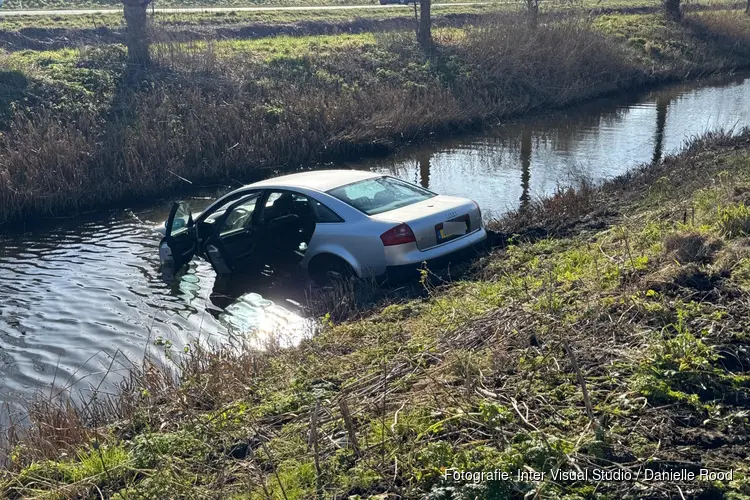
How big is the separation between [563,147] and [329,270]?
37.1 feet

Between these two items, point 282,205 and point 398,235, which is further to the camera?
point 282,205

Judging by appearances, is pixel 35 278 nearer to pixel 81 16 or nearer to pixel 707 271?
pixel 707 271

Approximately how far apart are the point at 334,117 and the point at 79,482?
15265 mm

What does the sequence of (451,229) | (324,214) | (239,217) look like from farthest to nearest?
1. (239,217)
2. (324,214)
3. (451,229)

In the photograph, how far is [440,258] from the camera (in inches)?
329

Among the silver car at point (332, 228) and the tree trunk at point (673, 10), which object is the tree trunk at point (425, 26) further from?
the silver car at point (332, 228)

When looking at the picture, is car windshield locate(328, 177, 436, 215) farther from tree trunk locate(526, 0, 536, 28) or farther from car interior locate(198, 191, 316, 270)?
tree trunk locate(526, 0, 536, 28)

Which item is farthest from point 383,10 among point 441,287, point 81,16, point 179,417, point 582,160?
point 179,417

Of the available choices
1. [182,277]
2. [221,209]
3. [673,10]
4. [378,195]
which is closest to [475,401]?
[378,195]

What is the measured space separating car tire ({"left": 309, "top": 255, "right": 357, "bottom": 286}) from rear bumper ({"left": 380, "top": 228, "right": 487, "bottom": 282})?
1.82 ft

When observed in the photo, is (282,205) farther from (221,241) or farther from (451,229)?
(451,229)

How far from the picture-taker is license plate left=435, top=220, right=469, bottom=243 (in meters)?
8.38

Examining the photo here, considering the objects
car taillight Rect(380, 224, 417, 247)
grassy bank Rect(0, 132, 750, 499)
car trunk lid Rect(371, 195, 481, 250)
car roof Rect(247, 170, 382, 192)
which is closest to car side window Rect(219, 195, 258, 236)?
car roof Rect(247, 170, 382, 192)

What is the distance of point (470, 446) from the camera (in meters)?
4.31
